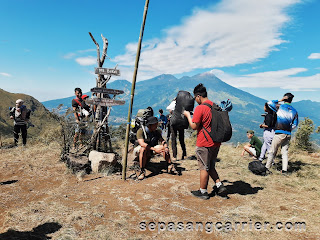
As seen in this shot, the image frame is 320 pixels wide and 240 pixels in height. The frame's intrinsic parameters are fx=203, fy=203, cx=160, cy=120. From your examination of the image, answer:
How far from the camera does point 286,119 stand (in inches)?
242

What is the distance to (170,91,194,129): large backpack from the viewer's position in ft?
22.2

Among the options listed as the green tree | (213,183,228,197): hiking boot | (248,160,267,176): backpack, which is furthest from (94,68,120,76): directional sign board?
the green tree

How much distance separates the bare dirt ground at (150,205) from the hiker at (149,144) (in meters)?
0.47

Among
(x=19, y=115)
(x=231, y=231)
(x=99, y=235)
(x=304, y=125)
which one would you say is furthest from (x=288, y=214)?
(x=304, y=125)

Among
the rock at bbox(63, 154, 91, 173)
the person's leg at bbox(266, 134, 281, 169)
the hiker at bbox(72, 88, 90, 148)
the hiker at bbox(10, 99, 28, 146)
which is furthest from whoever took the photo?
the hiker at bbox(10, 99, 28, 146)

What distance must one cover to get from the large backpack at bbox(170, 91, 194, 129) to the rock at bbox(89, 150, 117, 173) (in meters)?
2.37

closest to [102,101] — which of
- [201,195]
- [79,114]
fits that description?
[79,114]

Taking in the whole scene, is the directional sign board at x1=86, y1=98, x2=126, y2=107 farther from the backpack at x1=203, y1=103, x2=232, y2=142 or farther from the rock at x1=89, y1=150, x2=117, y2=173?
the backpack at x1=203, y1=103, x2=232, y2=142

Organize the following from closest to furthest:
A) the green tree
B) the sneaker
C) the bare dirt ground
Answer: the bare dirt ground
the sneaker
the green tree

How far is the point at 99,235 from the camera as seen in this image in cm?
315

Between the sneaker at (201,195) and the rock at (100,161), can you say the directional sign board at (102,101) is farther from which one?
the sneaker at (201,195)

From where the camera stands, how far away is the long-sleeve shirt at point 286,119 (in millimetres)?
6141

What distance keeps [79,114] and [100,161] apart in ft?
8.91

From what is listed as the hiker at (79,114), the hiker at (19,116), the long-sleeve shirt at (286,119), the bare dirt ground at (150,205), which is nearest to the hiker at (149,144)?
the bare dirt ground at (150,205)
